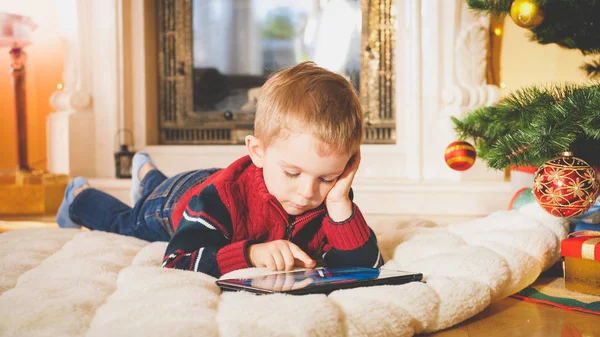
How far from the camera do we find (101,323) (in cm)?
60

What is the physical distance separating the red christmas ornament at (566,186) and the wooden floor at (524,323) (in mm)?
175

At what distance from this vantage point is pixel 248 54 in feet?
8.49

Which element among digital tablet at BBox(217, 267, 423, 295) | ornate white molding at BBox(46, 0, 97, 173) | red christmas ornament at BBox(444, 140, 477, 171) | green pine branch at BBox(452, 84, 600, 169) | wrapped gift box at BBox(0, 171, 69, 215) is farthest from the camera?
ornate white molding at BBox(46, 0, 97, 173)

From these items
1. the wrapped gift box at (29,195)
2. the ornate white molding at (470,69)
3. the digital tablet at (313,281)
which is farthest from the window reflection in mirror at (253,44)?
the digital tablet at (313,281)

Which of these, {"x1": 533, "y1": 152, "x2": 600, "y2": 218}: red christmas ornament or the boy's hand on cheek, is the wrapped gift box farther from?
{"x1": 533, "y1": 152, "x2": 600, "y2": 218}: red christmas ornament

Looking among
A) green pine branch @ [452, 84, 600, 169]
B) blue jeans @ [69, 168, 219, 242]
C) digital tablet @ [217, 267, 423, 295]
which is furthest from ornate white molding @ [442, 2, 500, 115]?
digital tablet @ [217, 267, 423, 295]

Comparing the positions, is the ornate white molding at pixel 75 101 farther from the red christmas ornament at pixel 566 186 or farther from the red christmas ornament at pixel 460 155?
the red christmas ornament at pixel 566 186

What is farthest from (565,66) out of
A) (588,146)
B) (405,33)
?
(588,146)

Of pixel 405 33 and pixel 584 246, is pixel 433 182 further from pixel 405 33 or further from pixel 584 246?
pixel 584 246

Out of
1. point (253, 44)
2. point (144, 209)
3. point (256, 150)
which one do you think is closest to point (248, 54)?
point (253, 44)

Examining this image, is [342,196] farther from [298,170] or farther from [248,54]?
[248,54]

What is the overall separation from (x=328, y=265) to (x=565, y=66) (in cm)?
189

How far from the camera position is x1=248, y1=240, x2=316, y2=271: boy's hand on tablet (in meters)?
0.84

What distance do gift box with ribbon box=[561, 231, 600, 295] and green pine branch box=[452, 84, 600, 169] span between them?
0.16 metres
